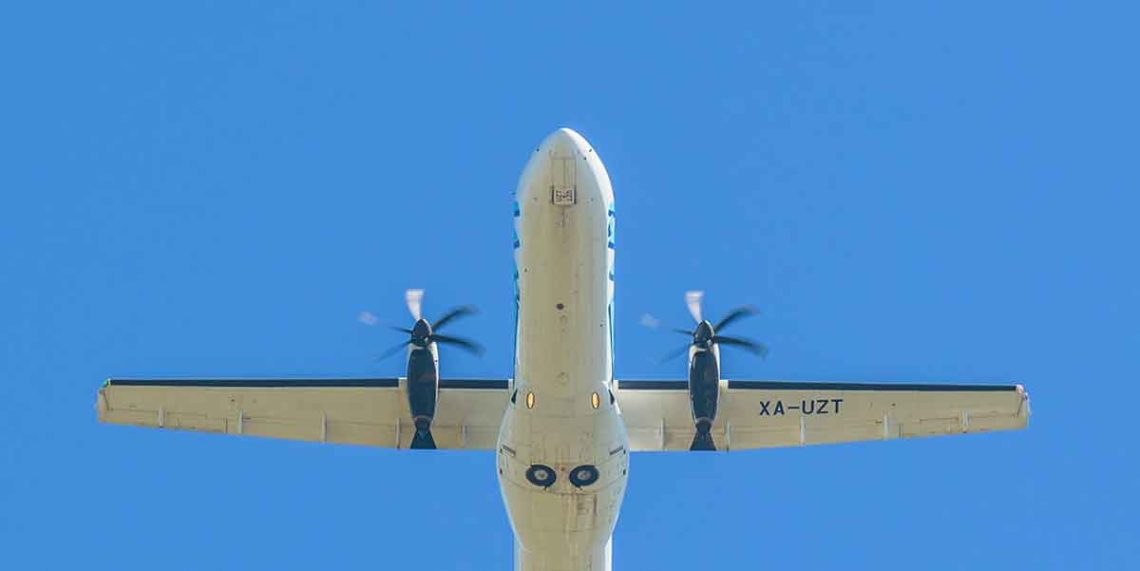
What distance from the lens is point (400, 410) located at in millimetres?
31156

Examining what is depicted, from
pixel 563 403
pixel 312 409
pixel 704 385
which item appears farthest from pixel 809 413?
pixel 312 409

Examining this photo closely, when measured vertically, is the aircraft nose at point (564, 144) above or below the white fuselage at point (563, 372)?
above

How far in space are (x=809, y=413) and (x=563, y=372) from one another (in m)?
6.64

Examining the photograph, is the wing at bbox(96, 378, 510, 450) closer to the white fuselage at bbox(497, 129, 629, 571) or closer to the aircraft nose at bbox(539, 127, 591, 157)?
the white fuselage at bbox(497, 129, 629, 571)

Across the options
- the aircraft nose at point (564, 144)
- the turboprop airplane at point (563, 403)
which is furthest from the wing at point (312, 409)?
the aircraft nose at point (564, 144)

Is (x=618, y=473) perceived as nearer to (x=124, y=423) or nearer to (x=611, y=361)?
(x=611, y=361)

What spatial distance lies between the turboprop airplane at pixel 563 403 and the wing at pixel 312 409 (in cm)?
3

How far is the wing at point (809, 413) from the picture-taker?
30.7 meters

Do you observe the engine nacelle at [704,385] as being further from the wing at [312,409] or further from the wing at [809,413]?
the wing at [312,409]

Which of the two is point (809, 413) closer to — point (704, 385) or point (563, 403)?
point (704, 385)

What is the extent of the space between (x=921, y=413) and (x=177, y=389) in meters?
13.9

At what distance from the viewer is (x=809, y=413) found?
103ft

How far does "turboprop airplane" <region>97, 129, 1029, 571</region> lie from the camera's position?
1022 inches

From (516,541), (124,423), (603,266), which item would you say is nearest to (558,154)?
(603,266)
